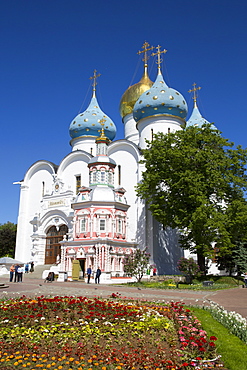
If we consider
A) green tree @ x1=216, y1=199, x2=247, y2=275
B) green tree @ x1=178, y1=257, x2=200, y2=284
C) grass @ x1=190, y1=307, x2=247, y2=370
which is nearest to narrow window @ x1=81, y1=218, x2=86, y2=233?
green tree @ x1=178, y1=257, x2=200, y2=284

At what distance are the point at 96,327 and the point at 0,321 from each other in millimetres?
1818

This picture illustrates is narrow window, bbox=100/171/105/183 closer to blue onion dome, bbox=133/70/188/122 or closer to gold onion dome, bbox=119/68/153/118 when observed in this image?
blue onion dome, bbox=133/70/188/122

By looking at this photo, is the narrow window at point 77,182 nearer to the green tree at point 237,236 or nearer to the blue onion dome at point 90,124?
the blue onion dome at point 90,124

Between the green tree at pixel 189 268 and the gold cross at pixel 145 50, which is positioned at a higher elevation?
the gold cross at pixel 145 50

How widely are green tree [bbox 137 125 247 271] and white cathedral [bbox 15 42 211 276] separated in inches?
161

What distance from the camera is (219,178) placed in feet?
67.0

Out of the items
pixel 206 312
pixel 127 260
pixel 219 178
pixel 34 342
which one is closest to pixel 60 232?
pixel 127 260

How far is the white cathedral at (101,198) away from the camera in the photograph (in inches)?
981

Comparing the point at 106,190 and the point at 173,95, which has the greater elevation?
the point at 173,95

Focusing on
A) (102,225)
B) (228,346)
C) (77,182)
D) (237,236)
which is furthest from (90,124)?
(228,346)

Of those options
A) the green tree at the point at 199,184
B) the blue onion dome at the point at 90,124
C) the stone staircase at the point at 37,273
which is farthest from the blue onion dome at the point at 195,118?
the stone staircase at the point at 37,273

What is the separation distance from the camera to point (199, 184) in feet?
65.9

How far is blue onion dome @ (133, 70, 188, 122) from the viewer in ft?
96.6

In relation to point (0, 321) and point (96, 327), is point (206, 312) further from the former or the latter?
point (0, 321)
